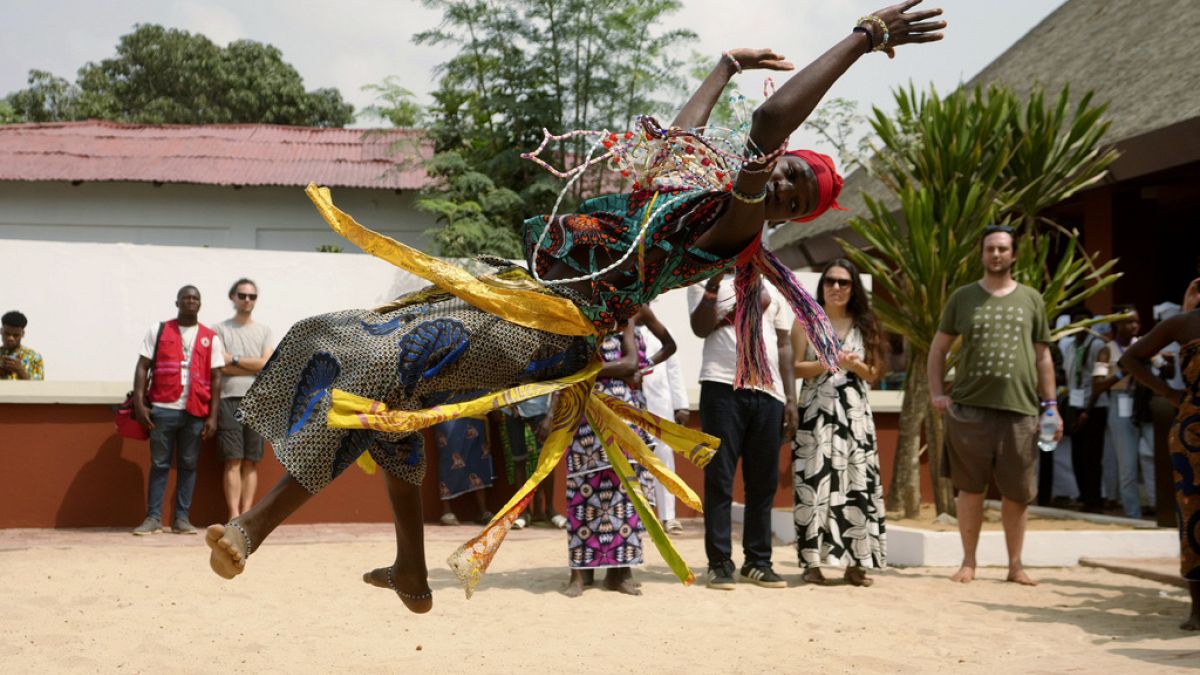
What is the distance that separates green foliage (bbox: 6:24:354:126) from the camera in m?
34.5

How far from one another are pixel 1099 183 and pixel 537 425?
6117 millimetres

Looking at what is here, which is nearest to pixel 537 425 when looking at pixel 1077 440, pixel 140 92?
pixel 1077 440

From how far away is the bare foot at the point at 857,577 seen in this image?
718cm

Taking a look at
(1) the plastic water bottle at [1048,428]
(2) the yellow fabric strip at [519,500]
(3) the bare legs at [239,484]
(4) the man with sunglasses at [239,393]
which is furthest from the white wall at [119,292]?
(2) the yellow fabric strip at [519,500]

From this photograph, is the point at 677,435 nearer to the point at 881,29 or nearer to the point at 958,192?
the point at 881,29

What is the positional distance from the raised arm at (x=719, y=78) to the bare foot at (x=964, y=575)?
4213 mm

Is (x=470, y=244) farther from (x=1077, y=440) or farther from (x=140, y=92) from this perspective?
(x=140, y=92)

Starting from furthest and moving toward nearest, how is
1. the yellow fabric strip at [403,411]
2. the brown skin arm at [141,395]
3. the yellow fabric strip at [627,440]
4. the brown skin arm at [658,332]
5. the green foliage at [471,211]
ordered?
the green foliage at [471,211] → the brown skin arm at [141,395] → the brown skin arm at [658,332] → the yellow fabric strip at [627,440] → the yellow fabric strip at [403,411]

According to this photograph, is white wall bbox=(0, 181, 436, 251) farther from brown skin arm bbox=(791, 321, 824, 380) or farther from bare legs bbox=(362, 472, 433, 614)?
bare legs bbox=(362, 472, 433, 614)

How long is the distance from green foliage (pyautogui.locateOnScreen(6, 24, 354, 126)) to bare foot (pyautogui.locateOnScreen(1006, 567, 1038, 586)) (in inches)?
1195

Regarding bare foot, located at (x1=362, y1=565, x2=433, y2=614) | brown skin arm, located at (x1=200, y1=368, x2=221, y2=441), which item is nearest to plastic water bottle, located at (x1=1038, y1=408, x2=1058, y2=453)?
bare foot, located at (x1=362, y1=565, x2=433, y2=614)

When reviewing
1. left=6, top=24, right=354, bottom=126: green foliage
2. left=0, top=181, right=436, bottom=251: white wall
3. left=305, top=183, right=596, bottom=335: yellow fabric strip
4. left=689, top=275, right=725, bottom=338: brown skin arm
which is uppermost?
left=6, top=24, right=354, bottom=126: green foliage

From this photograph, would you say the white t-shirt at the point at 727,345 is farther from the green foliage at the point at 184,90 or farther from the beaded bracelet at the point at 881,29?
the green foliage at the point at 184,90

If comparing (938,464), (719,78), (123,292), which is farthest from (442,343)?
(123,292)
